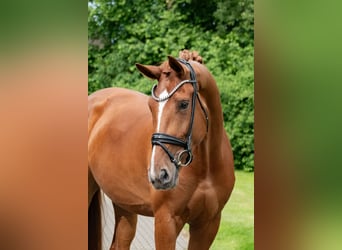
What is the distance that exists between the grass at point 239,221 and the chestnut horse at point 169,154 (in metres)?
1.31

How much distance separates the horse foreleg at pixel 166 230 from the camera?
5.82 feet

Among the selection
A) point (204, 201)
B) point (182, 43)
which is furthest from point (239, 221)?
point (204, 201)

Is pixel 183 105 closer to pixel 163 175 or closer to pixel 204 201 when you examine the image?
pixel 163 175

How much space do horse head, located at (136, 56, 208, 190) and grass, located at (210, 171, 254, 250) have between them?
1.98m

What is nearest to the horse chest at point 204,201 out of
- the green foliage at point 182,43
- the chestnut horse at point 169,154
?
the chestnut horse at point 169,154

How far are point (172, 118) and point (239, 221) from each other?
273 cm

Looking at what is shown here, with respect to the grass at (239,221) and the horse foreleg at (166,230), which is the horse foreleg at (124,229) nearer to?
the horse foreleg at (166,230)

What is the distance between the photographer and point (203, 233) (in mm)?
1943
